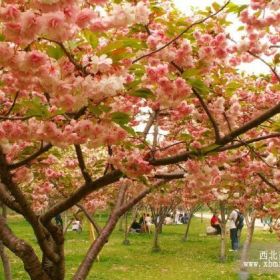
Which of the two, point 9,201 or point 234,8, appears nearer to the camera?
point 234,8

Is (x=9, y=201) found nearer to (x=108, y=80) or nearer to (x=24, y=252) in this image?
(x=24, y=252)

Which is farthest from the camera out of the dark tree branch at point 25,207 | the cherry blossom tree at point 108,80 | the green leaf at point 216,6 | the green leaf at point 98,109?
the dark tree branch at point 25,207

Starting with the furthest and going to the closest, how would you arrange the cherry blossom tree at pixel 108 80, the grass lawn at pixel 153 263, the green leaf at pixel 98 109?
the grass lawn at pixel 153 263, the green leaf at pixel 98 109, the cherry blossom tree at pixel 108 80

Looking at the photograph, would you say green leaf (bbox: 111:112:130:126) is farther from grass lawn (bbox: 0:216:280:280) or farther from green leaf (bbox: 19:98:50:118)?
grass lawn (bbox: 0:216:280:280)

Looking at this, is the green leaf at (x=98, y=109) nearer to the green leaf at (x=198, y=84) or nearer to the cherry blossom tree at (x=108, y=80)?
the cherry blossom tree at (x=108, y=80)

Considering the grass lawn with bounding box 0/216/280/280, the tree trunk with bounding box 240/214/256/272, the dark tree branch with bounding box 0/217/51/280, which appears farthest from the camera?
the grass lawn with bounding box 0/216/280/280

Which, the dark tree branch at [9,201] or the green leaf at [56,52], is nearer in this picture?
the green leaf at [56,52]

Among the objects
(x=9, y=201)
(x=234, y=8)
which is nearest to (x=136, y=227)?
(x=9, y=201)

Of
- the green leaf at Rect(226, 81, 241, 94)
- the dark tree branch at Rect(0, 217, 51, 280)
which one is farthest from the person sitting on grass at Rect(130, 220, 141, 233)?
the green leaf at Rect(226, 81, 241, 94)

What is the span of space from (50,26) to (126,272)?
12356 mm

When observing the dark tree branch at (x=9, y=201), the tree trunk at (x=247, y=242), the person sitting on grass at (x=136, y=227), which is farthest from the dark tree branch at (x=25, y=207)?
Answer: the person sitting on grass at (x=136, y=227)

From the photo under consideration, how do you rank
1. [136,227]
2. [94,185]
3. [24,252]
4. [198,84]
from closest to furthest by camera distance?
[198,84], [94,185], [24,252], [136,227]

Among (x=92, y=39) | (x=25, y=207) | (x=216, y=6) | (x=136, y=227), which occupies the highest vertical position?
(x=216, y=6)

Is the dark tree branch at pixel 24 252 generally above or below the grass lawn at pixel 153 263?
above
